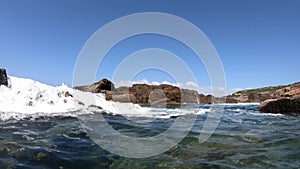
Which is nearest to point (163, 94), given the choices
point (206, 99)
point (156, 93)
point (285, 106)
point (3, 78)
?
point (156, 93)

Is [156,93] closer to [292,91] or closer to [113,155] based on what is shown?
[292,91]

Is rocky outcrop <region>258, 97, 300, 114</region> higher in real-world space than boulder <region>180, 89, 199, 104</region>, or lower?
lower

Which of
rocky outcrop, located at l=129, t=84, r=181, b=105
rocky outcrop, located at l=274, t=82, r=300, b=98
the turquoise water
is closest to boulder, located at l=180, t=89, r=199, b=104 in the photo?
rocky outcrop, located at l=129, t=84, r=181, b=105

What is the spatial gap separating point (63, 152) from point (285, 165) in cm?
542

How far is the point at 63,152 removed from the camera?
7.09 metres

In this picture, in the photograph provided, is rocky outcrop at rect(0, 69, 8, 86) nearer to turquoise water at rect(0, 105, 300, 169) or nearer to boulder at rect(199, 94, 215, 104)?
turquoise water at rect(0, 105, 300, 169)

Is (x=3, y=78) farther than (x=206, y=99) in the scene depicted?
No

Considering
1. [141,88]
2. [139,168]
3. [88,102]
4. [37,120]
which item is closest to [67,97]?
[88,102]

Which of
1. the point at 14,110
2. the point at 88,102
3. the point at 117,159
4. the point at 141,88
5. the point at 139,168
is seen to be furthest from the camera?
the point at 141,88

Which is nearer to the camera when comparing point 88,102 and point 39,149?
point 39,149

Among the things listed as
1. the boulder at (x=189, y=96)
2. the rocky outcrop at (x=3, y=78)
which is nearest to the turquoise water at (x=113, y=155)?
the rocky outcrop at (x=3, y=78)

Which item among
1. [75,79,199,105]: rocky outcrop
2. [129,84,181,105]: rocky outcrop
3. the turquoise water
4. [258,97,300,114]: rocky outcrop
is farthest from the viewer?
[75,79,199,105]: rocky outcrop

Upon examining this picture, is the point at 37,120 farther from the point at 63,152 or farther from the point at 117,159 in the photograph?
the point at 117,159

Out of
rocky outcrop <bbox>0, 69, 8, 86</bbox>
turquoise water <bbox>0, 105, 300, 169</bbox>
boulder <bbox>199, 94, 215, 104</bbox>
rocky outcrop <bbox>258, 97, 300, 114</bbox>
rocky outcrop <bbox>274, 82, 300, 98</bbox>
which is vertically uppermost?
boulder <bbox>199, 94, 215, 104</bbox>
